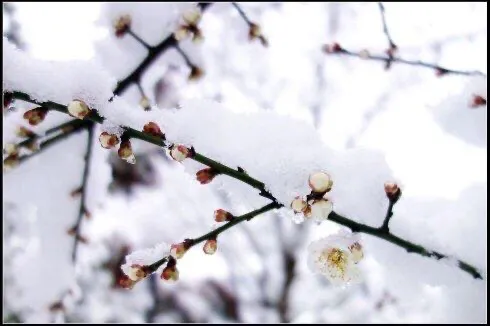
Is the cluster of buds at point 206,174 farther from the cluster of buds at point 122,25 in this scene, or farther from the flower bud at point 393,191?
the cluster of buds at point 122,25

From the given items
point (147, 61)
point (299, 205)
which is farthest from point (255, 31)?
point (299, 205)

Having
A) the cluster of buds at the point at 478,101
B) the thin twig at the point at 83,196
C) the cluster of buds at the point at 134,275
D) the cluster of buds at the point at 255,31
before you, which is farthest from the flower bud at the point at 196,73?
the cluster of buds at the point at 134,275

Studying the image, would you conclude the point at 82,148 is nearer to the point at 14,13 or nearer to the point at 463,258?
the point at 463,258

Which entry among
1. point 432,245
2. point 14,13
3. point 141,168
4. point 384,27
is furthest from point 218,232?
point 141,168

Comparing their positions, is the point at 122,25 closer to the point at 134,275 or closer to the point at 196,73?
the point at 196,73

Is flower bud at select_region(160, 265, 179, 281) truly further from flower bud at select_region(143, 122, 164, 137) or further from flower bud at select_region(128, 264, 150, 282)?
flower bud at select_region(143, 122, 164, 137)

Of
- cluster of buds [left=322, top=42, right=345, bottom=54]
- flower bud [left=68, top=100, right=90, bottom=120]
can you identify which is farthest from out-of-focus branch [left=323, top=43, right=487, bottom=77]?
flower bud [left=68, top=100, right=90, bottom=120]
